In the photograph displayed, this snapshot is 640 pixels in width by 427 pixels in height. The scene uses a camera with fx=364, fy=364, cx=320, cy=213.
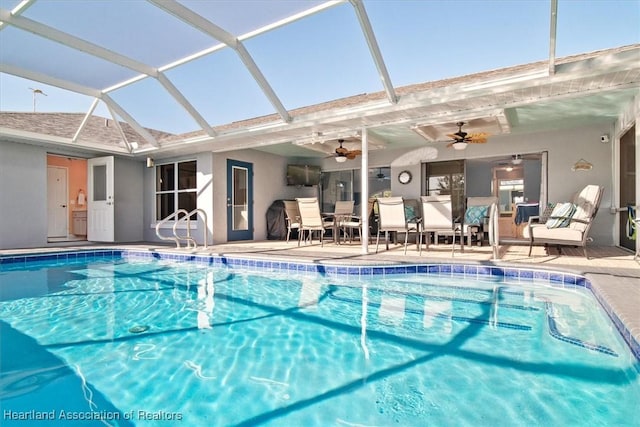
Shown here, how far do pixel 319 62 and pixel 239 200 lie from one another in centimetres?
460

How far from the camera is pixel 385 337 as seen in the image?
285 centimetres

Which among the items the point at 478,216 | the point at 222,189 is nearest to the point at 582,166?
the point at 478,216

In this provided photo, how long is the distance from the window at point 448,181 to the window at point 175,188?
6139 millimetres

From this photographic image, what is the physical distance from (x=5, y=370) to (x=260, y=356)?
5.00 ft

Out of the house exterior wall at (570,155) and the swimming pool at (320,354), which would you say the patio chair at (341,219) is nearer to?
the house exterior wall at (570,155)

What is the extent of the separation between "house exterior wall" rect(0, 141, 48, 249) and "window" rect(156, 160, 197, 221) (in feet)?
8.15

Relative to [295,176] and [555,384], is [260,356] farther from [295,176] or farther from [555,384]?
[295,176]

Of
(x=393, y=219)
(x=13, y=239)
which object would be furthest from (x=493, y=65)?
(x=13, y=239)

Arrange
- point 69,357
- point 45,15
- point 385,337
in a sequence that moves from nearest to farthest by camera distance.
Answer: point 69,357, point 385,337, point 45,15

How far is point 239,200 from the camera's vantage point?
938 cm

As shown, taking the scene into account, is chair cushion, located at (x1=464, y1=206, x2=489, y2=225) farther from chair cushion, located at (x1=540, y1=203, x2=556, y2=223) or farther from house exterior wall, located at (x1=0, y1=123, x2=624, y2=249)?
house exterior wall, located at (x1=0, y1=123, x2=624, y2=249)

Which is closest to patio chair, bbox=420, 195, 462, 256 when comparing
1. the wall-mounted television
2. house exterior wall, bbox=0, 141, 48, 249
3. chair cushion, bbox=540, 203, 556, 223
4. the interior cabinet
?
chair cushion, bbox=540, 203, 556, 223

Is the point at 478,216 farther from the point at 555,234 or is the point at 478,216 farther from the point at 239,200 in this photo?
the point at 239,200

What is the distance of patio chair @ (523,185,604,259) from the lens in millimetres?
5250
